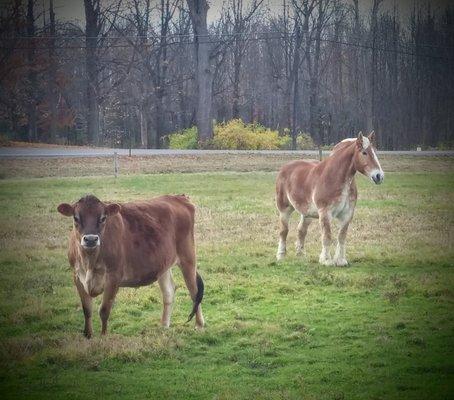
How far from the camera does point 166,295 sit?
260 inches

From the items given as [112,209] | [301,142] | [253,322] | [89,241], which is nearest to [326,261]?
[253,322]

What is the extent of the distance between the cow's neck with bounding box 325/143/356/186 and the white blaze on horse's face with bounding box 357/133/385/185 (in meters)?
0.27

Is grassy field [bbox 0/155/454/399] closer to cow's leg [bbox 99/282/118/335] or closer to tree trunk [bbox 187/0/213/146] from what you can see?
cow's leg [bbox 99/282/118/335]

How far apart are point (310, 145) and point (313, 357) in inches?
638

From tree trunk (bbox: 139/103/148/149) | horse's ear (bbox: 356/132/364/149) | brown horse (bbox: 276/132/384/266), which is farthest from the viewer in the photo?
tree trunk (bbox: 139/103/148/149)

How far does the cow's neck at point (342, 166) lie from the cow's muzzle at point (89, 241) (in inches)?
199

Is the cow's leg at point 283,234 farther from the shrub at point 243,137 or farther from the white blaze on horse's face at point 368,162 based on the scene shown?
the shrub at point 243,137

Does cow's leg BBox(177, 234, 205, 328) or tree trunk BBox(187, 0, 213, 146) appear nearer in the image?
cow's leg BBox(177, 234, 205, 328)

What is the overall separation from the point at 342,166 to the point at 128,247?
440cm

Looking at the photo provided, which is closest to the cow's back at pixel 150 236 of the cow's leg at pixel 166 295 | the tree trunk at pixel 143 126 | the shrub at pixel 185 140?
the cow's leg at pixel 166 295

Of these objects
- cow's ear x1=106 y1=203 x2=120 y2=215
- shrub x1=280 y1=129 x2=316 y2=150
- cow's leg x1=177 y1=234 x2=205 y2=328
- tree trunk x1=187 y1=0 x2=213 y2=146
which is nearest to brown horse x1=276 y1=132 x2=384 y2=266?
cow's leg x1=177 y1=234 x2=205 y2=328

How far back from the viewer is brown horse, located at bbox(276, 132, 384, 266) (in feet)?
31.1

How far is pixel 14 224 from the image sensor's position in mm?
11500

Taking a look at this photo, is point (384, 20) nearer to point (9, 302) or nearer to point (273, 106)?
point (9, 302)
